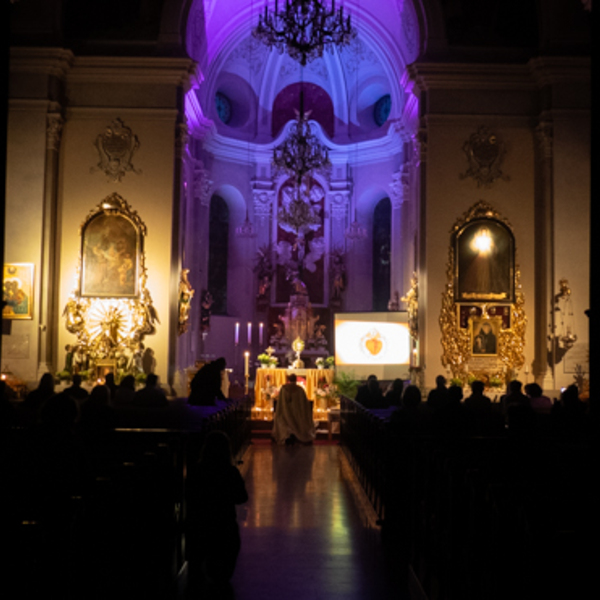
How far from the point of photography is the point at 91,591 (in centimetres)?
416

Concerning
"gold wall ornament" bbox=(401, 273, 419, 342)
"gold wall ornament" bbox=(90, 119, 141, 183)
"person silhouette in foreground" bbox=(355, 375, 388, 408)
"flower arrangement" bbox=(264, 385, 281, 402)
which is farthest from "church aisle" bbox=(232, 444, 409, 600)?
"gold wall ornament" bbox=(90, 119, 141, 183)

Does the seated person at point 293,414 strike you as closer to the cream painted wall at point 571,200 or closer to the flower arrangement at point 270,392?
the flower arrangement at point 270,392

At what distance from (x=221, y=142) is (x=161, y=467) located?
21089 mm

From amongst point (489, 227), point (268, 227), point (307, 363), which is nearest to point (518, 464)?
point (489, 227)

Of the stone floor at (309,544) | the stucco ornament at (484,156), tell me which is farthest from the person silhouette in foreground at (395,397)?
the stucco ornament at (484,156)

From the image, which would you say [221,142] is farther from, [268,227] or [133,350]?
[133,350]

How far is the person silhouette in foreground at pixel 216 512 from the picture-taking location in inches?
221

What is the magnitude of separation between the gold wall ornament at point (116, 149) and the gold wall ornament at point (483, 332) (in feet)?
24.9

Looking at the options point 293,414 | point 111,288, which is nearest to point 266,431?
point 293,414

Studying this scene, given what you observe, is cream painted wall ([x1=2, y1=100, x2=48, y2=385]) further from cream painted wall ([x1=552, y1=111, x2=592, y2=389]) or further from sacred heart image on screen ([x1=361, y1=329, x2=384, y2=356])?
cream painted wall ([x1=552, y1=111, x2=592, y2=389])

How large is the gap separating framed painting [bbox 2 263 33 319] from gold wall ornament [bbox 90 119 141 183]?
271cm

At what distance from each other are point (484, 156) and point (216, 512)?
14086 millimetres

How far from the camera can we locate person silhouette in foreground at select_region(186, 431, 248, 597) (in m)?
5.60

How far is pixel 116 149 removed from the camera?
1803 cm
